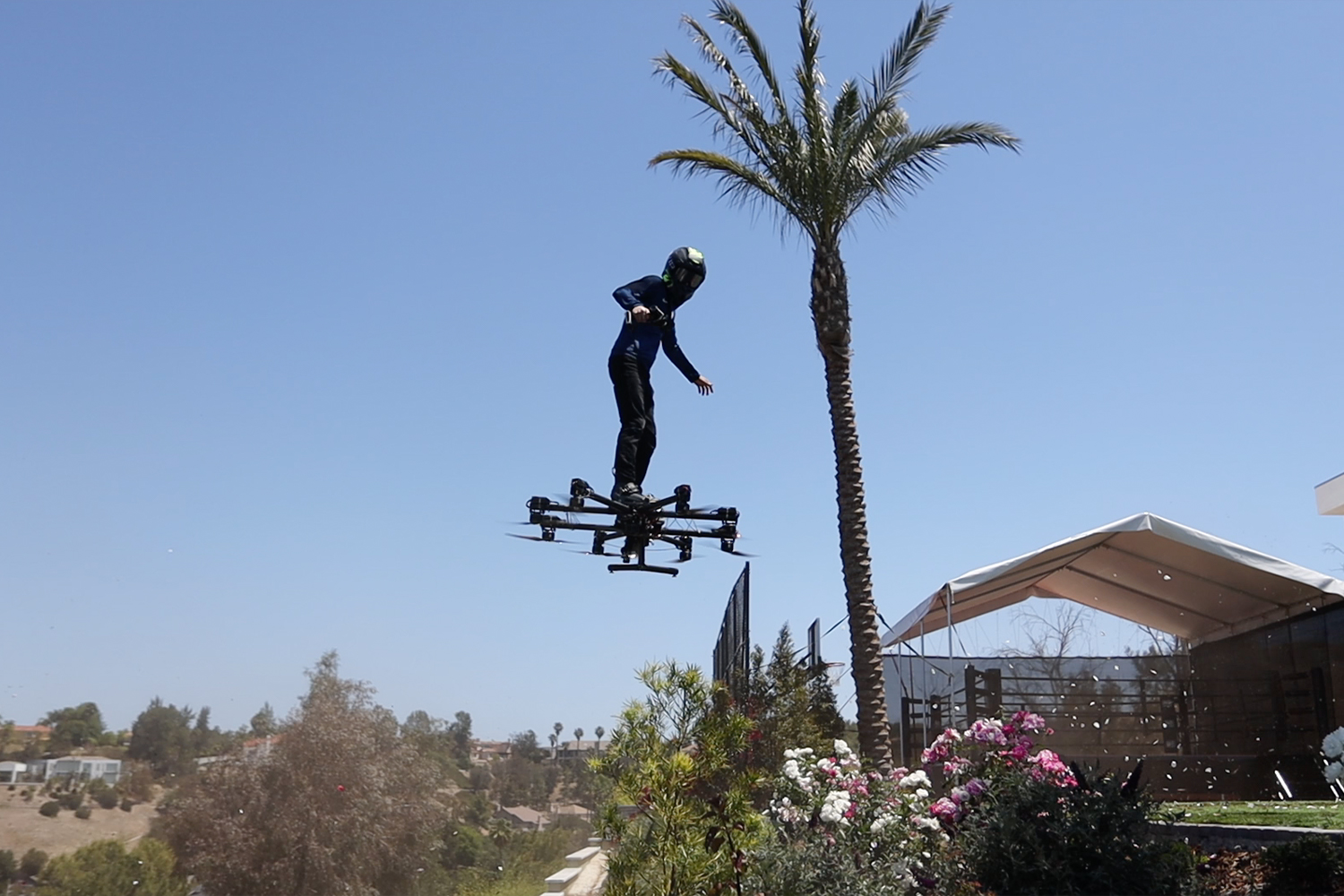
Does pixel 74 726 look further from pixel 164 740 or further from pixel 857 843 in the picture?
pixel 857 843

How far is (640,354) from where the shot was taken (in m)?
6.46

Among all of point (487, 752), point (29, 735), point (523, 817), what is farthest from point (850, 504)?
point (487, 752)

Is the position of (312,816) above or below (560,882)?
below

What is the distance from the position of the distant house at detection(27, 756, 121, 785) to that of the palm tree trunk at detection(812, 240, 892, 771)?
137ft

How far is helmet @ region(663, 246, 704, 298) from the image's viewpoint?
6355mm

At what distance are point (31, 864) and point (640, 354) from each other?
137 ft

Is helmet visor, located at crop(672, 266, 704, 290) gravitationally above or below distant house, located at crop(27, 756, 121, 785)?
above

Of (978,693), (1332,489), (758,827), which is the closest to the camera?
(758,827)

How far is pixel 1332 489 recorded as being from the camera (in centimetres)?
1775

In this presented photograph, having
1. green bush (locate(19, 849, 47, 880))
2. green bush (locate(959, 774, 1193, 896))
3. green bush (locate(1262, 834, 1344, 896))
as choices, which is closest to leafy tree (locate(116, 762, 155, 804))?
green bush (locate(19, 849, 47, 880))

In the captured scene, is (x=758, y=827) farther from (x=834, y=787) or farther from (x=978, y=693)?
(x=978, y=693)

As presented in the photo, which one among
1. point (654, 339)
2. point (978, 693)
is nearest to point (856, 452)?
point (978, 693)

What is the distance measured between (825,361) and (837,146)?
8.73 feet

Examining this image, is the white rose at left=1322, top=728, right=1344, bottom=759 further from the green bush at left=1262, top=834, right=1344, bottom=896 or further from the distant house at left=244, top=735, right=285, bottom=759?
the distant house at left=244, top=735, right=285, bottom=759
